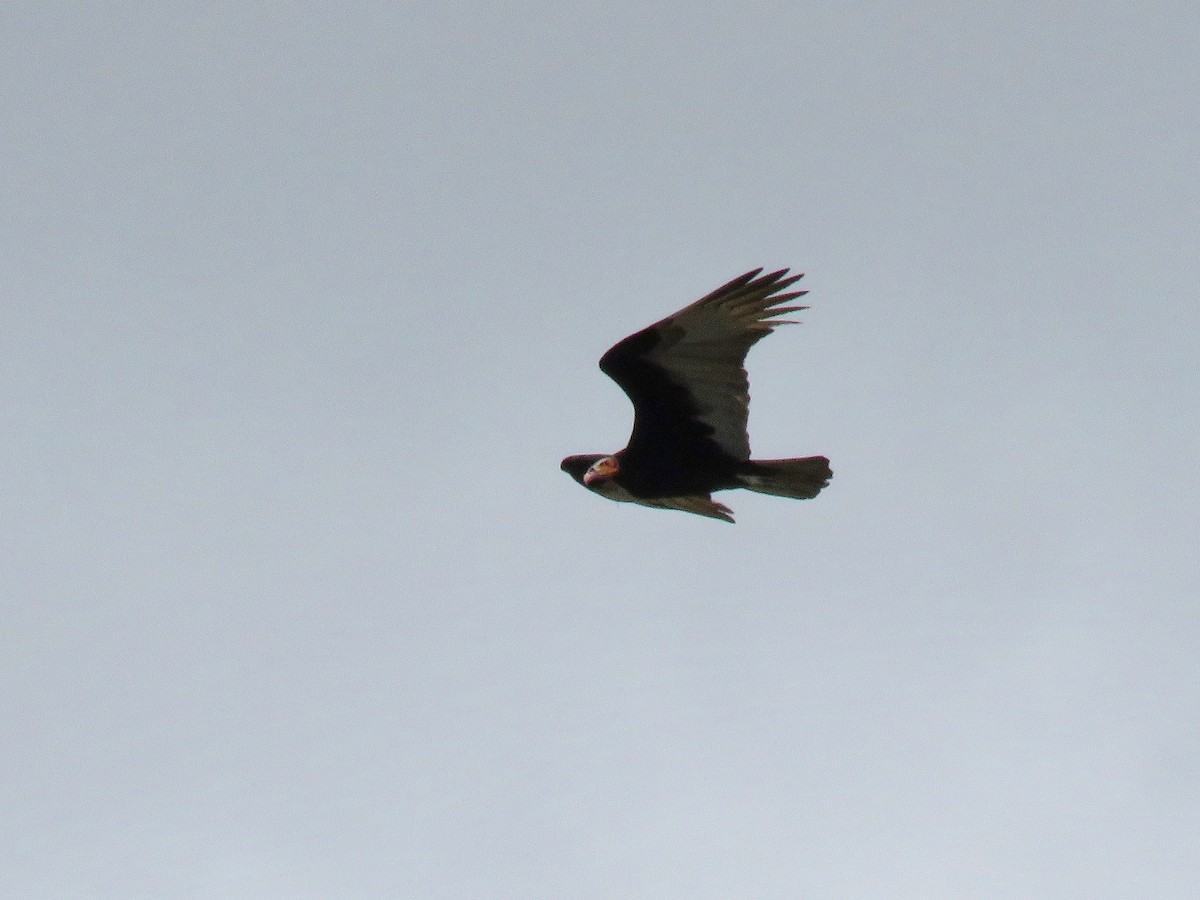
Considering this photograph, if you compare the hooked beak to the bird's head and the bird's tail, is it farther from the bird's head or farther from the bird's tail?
the bird's tail

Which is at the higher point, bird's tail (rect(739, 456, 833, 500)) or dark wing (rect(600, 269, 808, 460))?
dark wing (rect(600, 269, 808, 460))

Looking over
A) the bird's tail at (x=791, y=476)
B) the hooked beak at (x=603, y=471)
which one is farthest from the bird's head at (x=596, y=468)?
the bird's tail at (x=791, y=476)

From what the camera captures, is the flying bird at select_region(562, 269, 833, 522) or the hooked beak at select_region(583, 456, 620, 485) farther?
the hooked beak at select_region(583, 456, 620, 485)

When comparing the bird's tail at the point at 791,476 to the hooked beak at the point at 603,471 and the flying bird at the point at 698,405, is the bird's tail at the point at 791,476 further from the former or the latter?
the hooked beak at the point at 603,471

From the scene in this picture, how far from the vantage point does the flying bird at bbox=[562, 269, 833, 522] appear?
42.5 ft

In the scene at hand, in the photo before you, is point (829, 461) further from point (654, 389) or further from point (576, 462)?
point (576, 462)

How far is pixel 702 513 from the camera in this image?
47.4ft

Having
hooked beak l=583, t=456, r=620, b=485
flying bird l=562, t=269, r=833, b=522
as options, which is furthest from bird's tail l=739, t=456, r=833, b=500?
hooked beak l=583, t=456, r=620, b=485

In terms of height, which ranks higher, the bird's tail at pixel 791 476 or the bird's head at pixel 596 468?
the bird's head at pixel 596 468

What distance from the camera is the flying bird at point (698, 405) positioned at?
13.0 meters

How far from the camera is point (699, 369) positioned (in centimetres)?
1329

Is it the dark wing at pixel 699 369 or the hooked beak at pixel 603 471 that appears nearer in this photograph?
the dark wing at pixel 699 369

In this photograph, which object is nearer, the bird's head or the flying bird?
the flying bird

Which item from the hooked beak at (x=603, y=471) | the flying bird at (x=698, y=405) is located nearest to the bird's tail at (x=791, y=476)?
the flying bird at (x=698, y=405)
